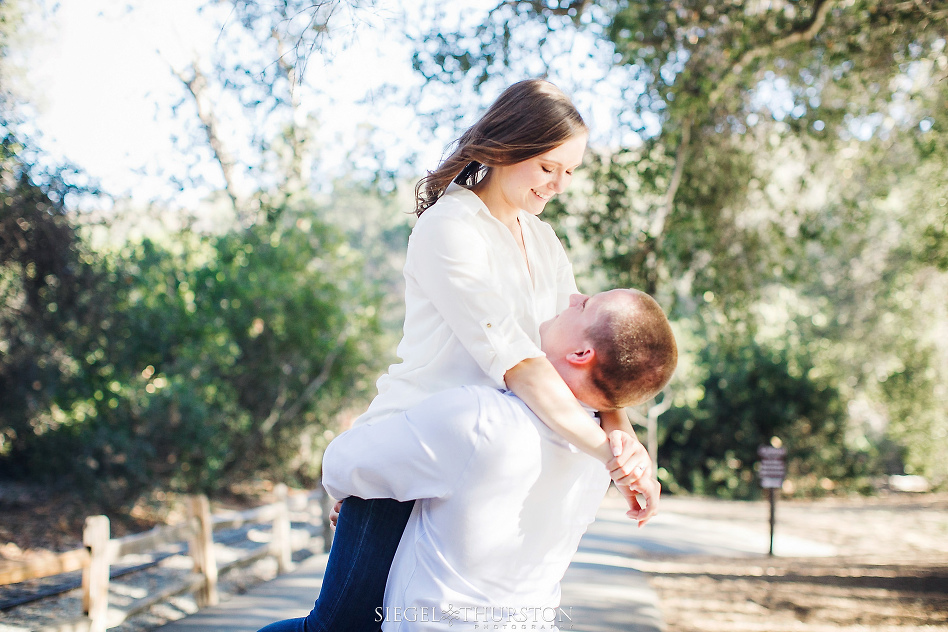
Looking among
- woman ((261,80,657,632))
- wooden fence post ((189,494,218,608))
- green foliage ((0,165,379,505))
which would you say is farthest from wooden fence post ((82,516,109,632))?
woman ((261,80,657,632))

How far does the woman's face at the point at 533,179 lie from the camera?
5.55 feet

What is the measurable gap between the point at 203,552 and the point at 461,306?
572 centimetres

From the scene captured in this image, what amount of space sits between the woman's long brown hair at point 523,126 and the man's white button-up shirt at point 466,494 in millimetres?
592

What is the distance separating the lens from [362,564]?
159 centimetres

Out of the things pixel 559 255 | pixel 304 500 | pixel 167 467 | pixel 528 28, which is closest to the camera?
pixel 559 255

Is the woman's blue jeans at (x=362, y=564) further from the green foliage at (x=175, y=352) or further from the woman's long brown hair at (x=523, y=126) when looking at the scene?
the green foliage at (x=175, y=352)

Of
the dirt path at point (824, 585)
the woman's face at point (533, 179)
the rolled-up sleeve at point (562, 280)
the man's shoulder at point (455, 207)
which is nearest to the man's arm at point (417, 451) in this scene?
the man's shoulder at point (455, 207)

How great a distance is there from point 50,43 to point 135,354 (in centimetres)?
454

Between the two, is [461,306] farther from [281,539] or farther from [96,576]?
[281,539]

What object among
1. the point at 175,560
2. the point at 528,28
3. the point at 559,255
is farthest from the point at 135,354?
the point at 559,255

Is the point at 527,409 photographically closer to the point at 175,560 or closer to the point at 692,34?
the point at 692,34

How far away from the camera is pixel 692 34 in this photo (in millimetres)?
5680

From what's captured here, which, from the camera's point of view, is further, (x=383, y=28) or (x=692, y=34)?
(x=692, y=34)

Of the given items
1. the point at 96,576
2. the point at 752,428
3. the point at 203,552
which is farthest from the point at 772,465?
the point at 96,576
